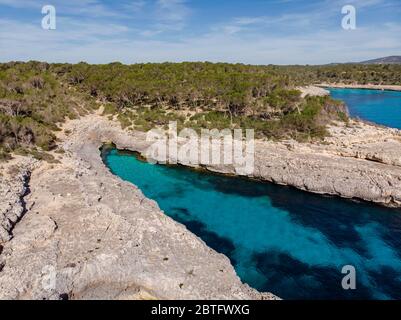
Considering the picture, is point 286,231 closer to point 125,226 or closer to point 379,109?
point 125,226

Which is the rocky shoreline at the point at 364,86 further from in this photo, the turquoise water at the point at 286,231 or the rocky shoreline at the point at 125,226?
the turquoise water at the point at 286,231

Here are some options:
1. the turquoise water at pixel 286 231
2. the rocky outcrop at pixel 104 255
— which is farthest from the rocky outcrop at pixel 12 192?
the turquoise water at pixel 286 231

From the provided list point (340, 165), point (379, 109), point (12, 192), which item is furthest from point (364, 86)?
point (12, 192)

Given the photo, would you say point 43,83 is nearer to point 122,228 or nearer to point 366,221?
point 122,228

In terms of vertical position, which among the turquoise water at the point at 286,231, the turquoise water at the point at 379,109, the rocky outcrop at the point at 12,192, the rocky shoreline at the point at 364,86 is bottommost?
the turquoise water at the point at 286,231

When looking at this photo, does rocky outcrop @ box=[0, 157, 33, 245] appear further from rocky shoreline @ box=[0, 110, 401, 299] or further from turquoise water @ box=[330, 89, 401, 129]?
turquoise water @ box=[330, 89, 401, 129]

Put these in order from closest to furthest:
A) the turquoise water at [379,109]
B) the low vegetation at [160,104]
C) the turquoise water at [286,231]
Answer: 1. the turquoise water at [286,231]
2. the low vegetation at [160,104]
3. the turquoise water at [379,109]

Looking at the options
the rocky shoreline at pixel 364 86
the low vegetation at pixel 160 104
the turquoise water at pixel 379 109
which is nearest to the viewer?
the low vegetation at pixel 160 104

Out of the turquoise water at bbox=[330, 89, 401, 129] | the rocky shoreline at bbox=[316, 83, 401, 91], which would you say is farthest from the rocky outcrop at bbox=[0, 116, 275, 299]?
the rocky shoreline at bbox=[316, 83, 401, 91]
